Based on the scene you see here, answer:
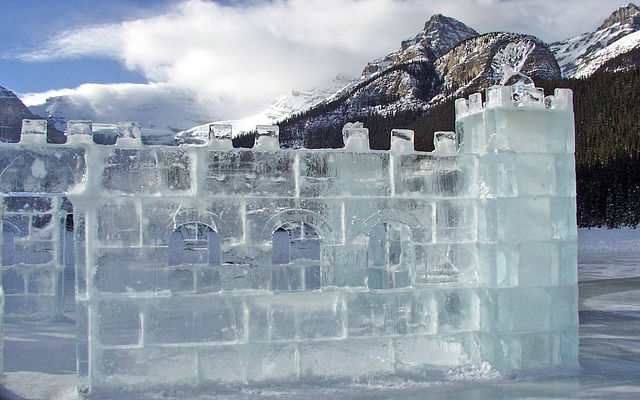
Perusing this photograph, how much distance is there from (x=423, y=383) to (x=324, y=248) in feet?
5.49

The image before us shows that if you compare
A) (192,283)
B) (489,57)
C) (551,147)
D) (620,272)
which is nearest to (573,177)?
(551,147)

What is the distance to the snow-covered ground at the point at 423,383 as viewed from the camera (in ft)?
19.2

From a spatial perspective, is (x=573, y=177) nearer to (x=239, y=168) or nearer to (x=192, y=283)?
(x=239, y=168)

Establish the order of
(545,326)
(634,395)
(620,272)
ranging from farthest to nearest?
1. (620,272)
2. (545,326)
3. (634,395)

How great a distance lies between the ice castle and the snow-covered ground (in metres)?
0.24

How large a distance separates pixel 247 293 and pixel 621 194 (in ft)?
182

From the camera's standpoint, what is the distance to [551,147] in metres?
6.77

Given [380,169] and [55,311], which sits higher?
[380,169]

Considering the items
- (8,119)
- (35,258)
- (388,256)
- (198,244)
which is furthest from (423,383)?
(8,119)

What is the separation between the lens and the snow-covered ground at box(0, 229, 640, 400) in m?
5.84

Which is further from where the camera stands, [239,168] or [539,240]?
[539,240]

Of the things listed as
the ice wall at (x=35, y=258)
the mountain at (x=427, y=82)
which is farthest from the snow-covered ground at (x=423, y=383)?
the mountain at (x=427, y=82)

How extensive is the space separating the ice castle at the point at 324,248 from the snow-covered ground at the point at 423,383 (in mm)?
245

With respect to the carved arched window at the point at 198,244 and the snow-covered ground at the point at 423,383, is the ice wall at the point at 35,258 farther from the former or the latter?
the carved arched window at the point at 198,244
